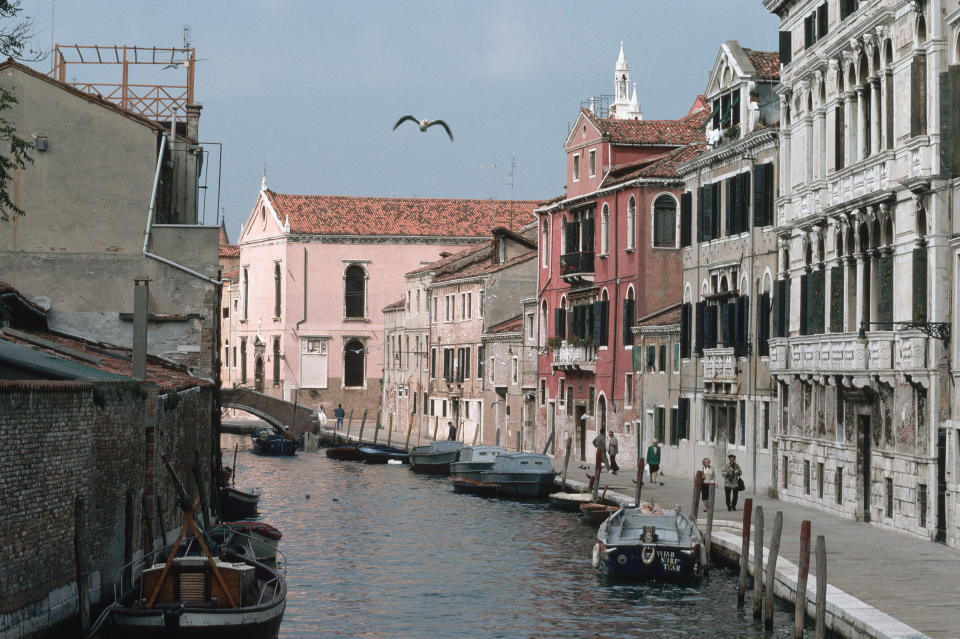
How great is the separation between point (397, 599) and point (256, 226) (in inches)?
2597

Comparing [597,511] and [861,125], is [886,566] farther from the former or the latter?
[597,511]

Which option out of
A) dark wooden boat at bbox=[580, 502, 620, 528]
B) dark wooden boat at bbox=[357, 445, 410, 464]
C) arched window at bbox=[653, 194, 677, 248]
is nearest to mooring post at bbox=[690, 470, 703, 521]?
dark wooden boat at bbox=[580, 502, 620, 528]

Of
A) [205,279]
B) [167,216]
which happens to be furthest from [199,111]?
[205,279]

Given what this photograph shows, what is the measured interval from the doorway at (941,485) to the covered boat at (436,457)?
1144 inches

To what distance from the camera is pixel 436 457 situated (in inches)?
2045

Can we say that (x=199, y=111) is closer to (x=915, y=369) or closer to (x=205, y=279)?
(x=205, y=279)

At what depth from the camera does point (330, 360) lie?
83500mm

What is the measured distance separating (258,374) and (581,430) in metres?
41.1

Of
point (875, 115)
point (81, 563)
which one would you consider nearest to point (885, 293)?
point (875, 115)

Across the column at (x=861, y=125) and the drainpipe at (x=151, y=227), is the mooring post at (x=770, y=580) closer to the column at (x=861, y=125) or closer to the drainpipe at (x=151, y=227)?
the column at (x=861, y=125)

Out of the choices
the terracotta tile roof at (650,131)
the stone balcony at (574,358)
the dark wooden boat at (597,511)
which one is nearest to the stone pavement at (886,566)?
the dark wooden boat at (597,511)

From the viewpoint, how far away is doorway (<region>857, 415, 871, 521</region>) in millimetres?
27016

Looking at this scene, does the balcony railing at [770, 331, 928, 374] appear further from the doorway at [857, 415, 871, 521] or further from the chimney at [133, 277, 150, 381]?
the chimney at [133, 277, 150, 381]

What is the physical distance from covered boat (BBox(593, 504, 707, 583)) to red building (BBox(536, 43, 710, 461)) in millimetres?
17659
